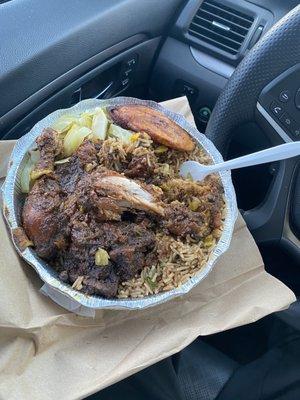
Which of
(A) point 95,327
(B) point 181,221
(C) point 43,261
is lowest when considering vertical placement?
(A) point 95,327

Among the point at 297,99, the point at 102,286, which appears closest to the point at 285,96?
the point at 297,99

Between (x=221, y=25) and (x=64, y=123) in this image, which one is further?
(x=221, y=25)

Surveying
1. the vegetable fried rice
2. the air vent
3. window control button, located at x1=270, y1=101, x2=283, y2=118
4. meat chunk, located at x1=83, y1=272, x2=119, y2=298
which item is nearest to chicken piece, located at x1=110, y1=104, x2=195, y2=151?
the vegetable fried rice

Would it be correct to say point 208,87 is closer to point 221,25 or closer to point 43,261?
point 221,25

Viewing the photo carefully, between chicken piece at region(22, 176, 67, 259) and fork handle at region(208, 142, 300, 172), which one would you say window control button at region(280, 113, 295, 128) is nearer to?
fork handle at region(208, 142, 300, 172)

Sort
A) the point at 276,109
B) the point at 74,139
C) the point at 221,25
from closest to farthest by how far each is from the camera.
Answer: the point at 74,139
the point at 276,109
the point at 221,25

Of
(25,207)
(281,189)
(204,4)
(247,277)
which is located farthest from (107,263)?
(204,4)

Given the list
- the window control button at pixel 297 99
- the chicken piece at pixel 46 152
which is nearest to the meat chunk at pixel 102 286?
the chicken piece at pixel 46 152

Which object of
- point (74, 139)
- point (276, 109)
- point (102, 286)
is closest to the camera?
point (102, 286)
